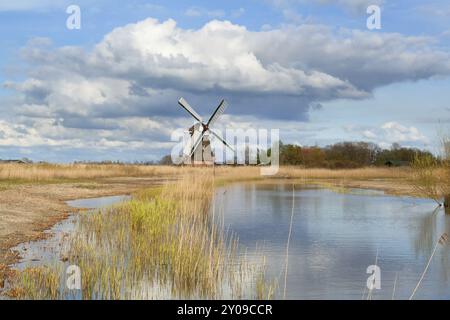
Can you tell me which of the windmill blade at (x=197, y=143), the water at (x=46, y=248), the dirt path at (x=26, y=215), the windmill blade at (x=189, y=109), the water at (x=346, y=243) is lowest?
the water at (x=346, y=243)

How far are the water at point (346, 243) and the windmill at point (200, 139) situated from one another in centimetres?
1199

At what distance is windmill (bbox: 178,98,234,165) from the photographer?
33.3 meters

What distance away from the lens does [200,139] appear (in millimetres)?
34906

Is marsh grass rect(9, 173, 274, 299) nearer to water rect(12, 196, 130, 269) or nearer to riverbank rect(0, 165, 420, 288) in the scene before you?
water rect(12, 196, 130, 269)

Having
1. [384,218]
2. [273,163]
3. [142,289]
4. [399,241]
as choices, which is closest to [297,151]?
[273,163]

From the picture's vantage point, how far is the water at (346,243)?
314 inches

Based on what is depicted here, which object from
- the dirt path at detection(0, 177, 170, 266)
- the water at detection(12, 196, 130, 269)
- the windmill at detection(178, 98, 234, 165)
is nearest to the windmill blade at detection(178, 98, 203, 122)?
the windmill at detection(178, 98, 234, 165)

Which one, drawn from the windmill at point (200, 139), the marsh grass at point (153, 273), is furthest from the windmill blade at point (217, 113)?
the marsh grass at point (153, 273)

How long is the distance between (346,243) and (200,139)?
23.7 meters

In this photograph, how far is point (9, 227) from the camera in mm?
12680

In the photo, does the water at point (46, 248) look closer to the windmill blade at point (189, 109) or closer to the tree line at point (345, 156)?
the windmill blade at point (189, 109)

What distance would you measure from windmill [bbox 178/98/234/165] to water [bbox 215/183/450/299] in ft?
39.3

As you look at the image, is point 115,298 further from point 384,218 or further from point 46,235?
point 384,218
